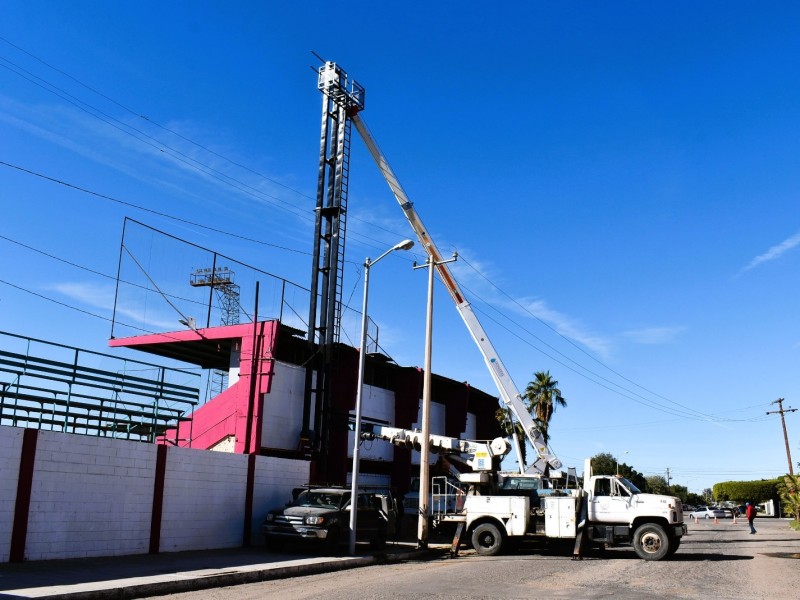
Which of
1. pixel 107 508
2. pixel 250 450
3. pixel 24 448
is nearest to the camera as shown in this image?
pixel 24 448

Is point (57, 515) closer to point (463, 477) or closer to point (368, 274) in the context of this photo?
point (368, 274)

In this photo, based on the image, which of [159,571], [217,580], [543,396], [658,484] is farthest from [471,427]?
[658,484]

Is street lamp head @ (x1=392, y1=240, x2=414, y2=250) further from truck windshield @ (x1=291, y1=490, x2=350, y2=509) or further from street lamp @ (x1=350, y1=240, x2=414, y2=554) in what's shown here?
truck windshield @ (x1=291, y1=490, x2=350, y2=509)

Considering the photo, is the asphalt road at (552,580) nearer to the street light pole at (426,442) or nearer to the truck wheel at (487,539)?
the truck wheel at (487,539)

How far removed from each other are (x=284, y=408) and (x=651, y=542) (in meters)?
13.7

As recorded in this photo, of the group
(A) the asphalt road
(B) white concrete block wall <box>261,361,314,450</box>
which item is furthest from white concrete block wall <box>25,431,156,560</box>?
(B) white concrete block wall <box>261,361,314,450</box>

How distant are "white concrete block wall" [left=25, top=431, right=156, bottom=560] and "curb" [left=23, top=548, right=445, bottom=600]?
4379mm

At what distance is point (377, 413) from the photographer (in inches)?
1342

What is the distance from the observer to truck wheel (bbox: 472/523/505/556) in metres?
22.1

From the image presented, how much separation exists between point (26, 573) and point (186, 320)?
588 inches

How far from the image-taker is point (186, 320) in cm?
2777

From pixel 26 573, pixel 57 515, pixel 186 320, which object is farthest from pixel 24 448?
pixel 186 320

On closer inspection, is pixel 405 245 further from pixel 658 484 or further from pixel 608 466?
pixel 658 484

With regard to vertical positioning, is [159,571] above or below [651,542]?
below
